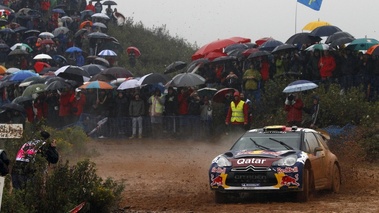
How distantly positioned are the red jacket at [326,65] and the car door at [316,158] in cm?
892

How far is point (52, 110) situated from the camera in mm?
29859

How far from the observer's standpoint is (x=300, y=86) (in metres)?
24.7

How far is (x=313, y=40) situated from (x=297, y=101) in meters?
4.57

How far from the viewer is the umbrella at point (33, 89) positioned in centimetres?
2939

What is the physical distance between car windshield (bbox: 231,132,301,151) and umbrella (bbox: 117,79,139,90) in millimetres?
12393

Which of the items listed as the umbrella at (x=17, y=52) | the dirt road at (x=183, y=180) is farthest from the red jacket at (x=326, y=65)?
the umbrella at (x=17, y=52)

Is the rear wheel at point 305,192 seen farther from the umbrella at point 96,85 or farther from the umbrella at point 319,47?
the umbrella at point 96,85

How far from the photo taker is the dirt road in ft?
49.9

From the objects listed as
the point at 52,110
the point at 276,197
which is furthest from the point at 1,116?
the point at 276,197

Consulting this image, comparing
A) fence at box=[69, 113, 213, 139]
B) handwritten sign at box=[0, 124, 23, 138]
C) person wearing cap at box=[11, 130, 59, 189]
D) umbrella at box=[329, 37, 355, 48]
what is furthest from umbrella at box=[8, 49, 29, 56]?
handwritten sign at box=[0, 124, 23, 138]

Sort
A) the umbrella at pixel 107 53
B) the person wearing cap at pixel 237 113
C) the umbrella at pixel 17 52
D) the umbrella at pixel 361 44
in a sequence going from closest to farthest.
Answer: the person wearing cap at pixel 237 113, the umbrella at pixel 361 44, the umbrella at pixel 17 52, the umbrella at pixel 107 53

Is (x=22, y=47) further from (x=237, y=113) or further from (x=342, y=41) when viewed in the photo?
(x=342, y=41)

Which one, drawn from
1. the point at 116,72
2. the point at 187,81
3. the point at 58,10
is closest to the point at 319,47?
the point at 187,81

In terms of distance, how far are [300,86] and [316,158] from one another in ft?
→ 27.1
